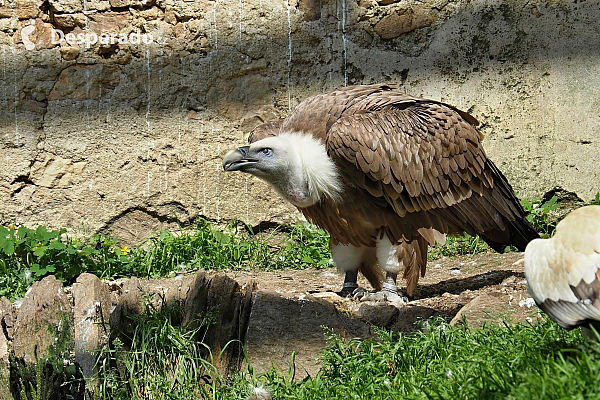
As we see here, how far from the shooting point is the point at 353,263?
4.65 m

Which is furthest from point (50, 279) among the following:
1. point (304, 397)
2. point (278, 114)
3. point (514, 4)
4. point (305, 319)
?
point (514, 4)

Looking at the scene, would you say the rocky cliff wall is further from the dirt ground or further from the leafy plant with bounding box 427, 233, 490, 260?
the dirt ground

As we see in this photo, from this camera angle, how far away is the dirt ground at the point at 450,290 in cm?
355

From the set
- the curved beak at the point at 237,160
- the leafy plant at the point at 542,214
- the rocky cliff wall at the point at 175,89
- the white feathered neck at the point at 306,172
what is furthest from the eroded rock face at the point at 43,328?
the leafy plant at the point at 542,214

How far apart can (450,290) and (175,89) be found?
9.26 feet

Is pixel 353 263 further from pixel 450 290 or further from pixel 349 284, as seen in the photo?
pixel 450 290

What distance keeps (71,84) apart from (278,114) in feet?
5.61

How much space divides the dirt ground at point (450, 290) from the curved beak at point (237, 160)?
763 millimetres

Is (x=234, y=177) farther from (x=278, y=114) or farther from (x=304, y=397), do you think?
(x=304, y=397)

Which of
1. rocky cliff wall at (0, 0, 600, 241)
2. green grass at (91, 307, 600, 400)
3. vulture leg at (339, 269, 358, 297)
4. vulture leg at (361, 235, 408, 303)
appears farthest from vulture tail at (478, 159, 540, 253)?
green grass at (91, 307, 600, 400)

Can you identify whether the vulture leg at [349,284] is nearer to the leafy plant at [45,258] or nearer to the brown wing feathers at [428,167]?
the brown wing feathers at [428,167]

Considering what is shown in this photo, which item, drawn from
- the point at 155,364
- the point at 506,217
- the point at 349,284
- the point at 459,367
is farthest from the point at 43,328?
the point at 506,217

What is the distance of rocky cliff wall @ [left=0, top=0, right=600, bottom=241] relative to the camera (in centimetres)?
596

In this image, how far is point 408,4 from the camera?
5.96 meters
